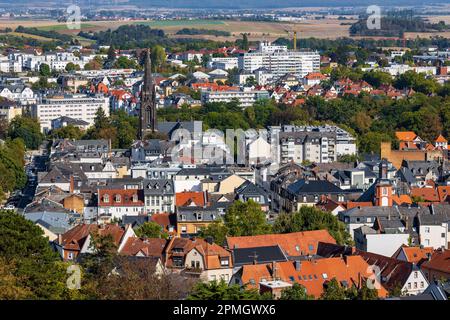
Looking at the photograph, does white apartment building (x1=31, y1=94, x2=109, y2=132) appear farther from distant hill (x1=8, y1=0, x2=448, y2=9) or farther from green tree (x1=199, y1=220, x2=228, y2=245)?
distant hill (x1=8, y1=0, x2=448, y2=9)

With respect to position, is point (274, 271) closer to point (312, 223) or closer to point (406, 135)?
point (312, 223)

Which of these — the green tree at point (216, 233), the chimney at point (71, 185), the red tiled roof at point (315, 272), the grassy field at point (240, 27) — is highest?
the red tiled roof at point (315, 272)

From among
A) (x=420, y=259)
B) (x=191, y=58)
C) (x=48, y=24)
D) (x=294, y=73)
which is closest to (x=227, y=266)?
(x=420, y=259)

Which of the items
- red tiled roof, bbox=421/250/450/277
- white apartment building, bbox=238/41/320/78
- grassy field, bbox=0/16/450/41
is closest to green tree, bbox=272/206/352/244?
red tiled roof, bbox=421/250/450/277

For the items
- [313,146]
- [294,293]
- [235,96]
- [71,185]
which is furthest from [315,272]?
[235,96]

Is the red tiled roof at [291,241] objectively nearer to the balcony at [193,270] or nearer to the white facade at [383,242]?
the balcony at [193,270]

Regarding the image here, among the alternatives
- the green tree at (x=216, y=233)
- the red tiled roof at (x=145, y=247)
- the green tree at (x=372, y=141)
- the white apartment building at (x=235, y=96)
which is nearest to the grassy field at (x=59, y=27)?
the white apartment building at (x=235, y=96)

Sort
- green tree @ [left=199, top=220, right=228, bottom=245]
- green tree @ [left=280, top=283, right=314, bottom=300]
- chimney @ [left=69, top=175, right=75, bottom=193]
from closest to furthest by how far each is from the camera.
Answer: green tree @ [left=280, top=283, right=314, bottom=300] → green tree @ [left=199, top=220, right=228, bottom=245] → chimney @ [left=69, top=175, right=75, bottom=193]

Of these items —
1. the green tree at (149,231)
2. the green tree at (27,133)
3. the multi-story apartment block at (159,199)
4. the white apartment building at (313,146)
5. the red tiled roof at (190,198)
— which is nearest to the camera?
the green tree at (149,231)
